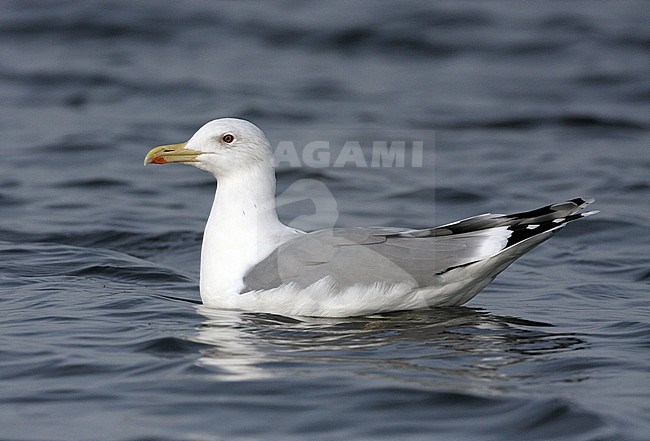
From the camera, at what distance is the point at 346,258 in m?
6.70

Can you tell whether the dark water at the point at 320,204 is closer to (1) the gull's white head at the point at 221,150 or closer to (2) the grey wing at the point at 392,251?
(2) the grey wing at the point at 392,251

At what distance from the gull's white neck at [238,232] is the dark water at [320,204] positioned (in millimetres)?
192

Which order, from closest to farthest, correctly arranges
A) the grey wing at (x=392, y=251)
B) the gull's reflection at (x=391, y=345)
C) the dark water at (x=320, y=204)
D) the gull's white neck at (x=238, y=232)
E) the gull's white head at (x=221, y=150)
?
1. the dark water at (x=320, y=204)
2. the gull's reflection at (x=391, y=345)
3. the grey wing at (x=392, y=251)
4. the gull's white neck at (x=238, y=232)
5. the gull's white head at (x=221, y=150)

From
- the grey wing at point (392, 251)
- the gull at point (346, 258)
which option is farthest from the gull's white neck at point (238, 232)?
the grey wing at point (392, 251)

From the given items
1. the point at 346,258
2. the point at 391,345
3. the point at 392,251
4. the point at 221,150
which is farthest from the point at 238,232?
the point at 391,345

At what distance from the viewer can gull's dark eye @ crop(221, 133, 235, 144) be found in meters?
7.13

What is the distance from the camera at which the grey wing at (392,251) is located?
6668 mm

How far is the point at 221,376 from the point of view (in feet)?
18.6

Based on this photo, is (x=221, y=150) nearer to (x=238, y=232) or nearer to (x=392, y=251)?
(x=238, y=232)

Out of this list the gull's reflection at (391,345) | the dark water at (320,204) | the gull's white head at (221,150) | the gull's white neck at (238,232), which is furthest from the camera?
the gull's white head at (221,150)

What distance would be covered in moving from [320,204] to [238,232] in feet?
13.8

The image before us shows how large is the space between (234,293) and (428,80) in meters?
9.57

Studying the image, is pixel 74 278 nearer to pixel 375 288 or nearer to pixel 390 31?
pixel 375 288

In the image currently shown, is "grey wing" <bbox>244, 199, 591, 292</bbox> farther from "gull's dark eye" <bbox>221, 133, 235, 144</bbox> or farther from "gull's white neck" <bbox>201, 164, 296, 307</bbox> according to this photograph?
"gull's dark eye" <bbox>221, 133, 235, 144</bbox>
